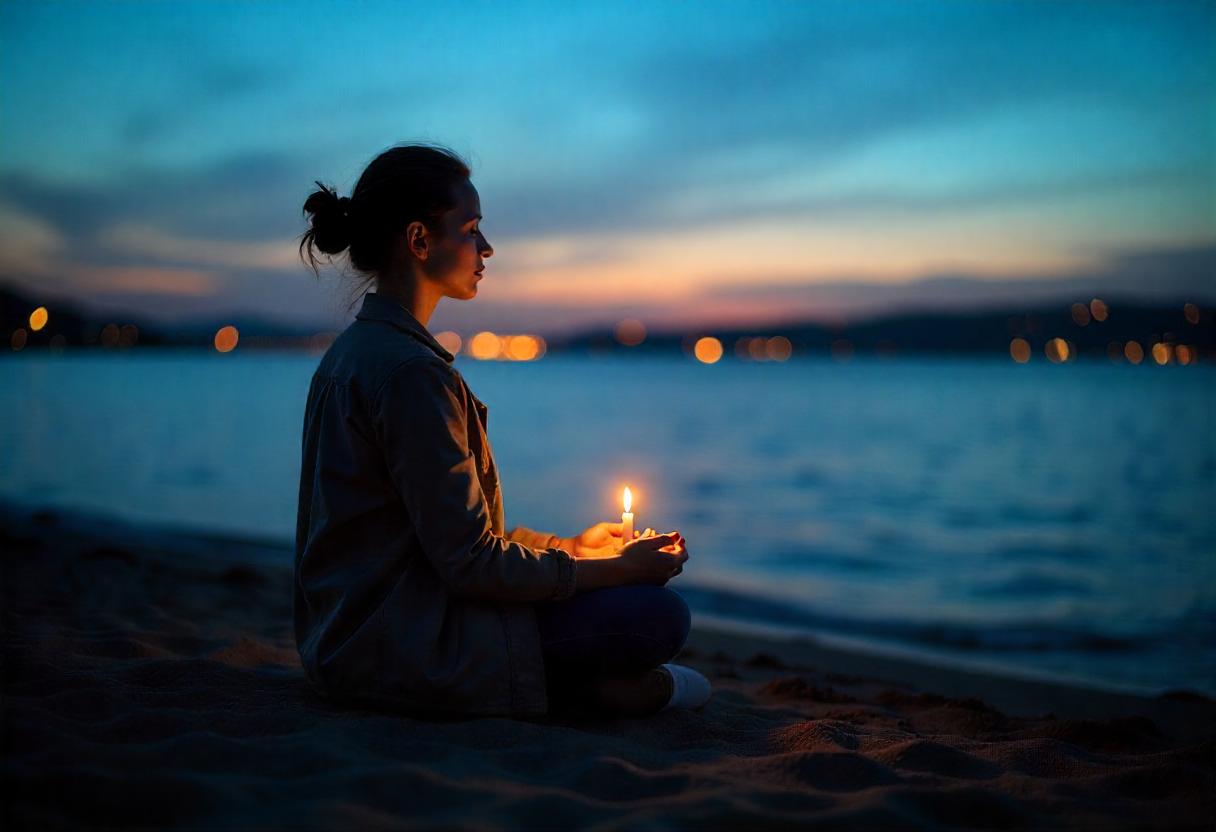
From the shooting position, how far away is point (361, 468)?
276 cm

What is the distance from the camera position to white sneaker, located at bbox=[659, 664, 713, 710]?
3281 mm

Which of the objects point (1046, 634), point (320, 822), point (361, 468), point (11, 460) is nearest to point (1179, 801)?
point (320, 822)

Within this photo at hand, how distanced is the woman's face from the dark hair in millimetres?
32

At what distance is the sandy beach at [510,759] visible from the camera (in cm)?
212

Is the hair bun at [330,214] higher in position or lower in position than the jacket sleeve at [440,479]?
higher

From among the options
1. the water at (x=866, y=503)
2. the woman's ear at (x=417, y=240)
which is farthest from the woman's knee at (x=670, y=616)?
the water at (x=866, y=503)

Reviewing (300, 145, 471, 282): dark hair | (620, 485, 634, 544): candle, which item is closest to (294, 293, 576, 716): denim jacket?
(300, 145, 471, 282): dark hair

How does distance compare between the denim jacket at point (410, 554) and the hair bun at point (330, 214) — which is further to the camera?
the hair bun at point (330, 214)

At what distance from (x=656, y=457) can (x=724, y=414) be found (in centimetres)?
2197

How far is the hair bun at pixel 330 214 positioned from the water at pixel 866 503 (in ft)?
20.1

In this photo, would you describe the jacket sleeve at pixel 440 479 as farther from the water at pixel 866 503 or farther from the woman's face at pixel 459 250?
the water at pixel 866 503

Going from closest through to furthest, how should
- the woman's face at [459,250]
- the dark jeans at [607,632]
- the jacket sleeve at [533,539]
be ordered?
1. the dark jeans at [607,632]
2. the woman's face at [459,250]
3. the jacket sleeve at [533,539]

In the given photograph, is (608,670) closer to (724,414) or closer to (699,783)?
(699,783)

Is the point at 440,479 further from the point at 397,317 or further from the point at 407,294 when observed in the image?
the point at 407,294
